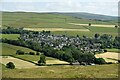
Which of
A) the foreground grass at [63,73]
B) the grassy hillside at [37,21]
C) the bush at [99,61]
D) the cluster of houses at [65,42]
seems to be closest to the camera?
the foreground grass at [63,73]

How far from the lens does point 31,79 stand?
1560 centimetres

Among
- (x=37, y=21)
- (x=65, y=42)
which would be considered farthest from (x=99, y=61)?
(x=37, y=21)

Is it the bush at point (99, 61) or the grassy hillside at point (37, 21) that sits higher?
the grassy hillside at point (37, 21)

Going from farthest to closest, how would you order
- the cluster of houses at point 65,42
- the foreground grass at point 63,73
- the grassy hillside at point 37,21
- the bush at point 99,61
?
1. the grassy hillside at point 37,21
2. the cluster of houses at point 65,42
3. the bush at point 99,61
4. the foreground grass at point 63,73

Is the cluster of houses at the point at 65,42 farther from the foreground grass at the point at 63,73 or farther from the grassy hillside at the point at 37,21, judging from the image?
the foreground grass at the point at 63,73

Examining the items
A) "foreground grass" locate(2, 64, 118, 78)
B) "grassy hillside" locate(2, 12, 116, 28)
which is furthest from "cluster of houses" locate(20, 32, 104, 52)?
"foreground grass" locate(2, 64, 118, 78)

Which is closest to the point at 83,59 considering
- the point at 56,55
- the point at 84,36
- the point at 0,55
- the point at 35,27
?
the point at 56,55

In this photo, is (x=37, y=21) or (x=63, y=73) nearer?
(x=63, y=73)

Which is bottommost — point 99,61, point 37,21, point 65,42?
point 99,61

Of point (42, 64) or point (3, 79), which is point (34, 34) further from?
point (3, 79)

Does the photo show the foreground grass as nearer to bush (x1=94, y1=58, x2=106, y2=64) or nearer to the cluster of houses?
bush (x1=94, y1=58, x2=106, y2=64)

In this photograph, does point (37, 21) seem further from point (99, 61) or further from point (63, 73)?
point (63, 73)

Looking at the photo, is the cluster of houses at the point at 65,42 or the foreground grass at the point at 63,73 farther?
the cluster of houses at the point at 65,42

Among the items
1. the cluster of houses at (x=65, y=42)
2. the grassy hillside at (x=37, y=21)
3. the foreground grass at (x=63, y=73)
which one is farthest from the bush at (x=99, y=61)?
the grassy hillside at (x=37, y=21)
